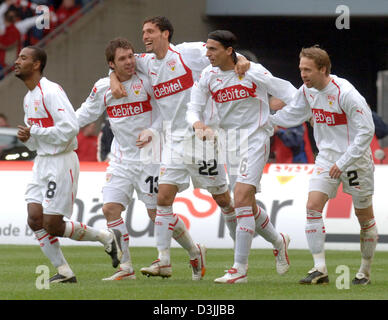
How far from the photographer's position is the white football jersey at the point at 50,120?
415 inches

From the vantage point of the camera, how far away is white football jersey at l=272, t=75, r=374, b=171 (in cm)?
1052

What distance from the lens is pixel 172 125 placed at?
11367mm

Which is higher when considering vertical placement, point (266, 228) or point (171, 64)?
point (171, 64)

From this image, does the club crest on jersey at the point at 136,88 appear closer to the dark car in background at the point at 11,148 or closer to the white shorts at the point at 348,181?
the white shorts at the point at 348,181

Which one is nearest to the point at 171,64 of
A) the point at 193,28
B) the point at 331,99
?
the point at 331,99

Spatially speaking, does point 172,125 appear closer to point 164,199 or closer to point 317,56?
point 164,199

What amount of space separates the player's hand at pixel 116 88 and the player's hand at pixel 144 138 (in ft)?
1.37

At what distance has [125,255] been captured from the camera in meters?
11.4

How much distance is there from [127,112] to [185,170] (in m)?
0.81

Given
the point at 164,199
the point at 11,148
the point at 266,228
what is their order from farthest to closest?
the point at 11,148 → the point at 266,228 → the point at 164,199

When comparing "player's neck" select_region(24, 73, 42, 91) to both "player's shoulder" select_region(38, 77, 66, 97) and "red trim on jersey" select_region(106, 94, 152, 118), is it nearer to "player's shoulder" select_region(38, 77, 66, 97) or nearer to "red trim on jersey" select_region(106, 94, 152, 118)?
"player's shoulder" select_region(38, 77, 66, 97)

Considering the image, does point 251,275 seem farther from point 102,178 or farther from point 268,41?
point 268,41

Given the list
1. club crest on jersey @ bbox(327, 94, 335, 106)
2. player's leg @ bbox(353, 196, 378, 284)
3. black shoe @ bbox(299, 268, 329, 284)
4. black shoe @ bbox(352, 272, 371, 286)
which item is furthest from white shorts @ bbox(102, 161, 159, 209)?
black shoe @ bbox(352, 272, 371, 286)

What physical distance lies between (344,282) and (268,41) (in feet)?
53.9
